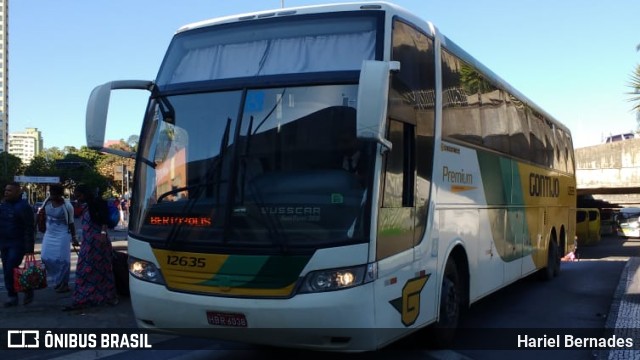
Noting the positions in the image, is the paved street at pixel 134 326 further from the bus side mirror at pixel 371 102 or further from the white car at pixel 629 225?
the white car at pixel 629 225

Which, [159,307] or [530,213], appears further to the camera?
[530,213]

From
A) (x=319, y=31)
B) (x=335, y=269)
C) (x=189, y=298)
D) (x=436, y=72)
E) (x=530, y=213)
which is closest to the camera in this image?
(x=335, y=269)

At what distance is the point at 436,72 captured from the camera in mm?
6406

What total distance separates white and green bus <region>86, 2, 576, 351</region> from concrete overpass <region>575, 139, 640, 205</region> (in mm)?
32181

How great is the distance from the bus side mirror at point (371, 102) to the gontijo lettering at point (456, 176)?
2130 millimetres

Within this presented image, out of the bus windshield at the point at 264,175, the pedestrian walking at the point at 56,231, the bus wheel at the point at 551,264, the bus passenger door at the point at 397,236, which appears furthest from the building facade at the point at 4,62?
the bus passenger door at the point at 397,236

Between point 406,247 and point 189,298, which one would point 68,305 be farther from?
point 406,247

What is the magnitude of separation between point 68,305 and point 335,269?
5.34 m

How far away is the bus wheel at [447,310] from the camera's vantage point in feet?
20.8

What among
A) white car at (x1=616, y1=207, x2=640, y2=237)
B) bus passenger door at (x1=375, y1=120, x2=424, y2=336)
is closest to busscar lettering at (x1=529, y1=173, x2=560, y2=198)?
bus passenger door at (x1=375, y1=120, x2=424, y2=336)

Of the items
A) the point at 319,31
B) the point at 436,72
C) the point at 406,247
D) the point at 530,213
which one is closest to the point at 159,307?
the point at 406,247

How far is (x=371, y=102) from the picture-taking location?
444cm

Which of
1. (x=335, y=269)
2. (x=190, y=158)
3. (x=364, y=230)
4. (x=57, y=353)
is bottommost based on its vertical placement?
(x=57, y=353)

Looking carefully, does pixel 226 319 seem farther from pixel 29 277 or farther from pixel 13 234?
pixel 13 234
